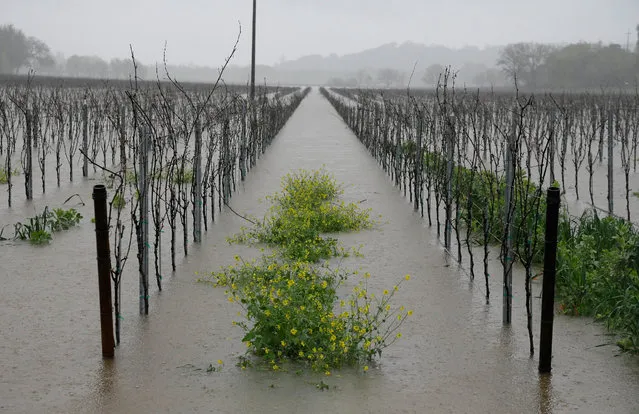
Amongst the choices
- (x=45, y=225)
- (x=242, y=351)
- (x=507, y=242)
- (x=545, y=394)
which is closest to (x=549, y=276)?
(x=545, y=394)

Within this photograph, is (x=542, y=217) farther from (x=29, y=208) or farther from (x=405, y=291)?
(x=29, y=208)

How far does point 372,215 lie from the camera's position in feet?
32.9

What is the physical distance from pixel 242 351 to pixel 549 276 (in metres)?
Answer: 1.90

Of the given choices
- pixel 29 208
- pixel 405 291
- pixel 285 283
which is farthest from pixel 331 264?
pixel 29 208

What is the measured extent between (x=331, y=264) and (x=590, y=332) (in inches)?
104

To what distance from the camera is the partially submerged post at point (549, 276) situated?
14.0ft

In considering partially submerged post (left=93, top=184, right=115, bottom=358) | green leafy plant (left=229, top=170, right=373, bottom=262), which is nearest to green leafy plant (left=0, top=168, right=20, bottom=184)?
green leafy plant (left=229, top=170, right=373, bottom=262)

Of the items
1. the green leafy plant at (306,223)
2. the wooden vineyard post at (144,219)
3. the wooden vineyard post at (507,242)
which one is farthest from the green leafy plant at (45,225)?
the wooden vineyard post at (507,242)

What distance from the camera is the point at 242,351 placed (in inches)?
189

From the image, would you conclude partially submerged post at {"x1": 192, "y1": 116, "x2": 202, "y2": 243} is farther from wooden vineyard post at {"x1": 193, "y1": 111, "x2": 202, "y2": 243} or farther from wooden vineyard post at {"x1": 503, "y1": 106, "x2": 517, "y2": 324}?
wooden vineyard post at {"x1": 503, "y1": 106, "x2": 517, "y2": 324}

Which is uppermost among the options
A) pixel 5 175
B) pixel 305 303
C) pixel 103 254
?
pixel 103 254

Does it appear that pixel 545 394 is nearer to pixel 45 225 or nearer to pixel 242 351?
pixel 242 351

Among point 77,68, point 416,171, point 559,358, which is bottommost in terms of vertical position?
point 559,358

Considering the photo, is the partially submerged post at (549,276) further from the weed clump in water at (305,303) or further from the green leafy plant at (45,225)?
the green leafy plant at (45,225)
